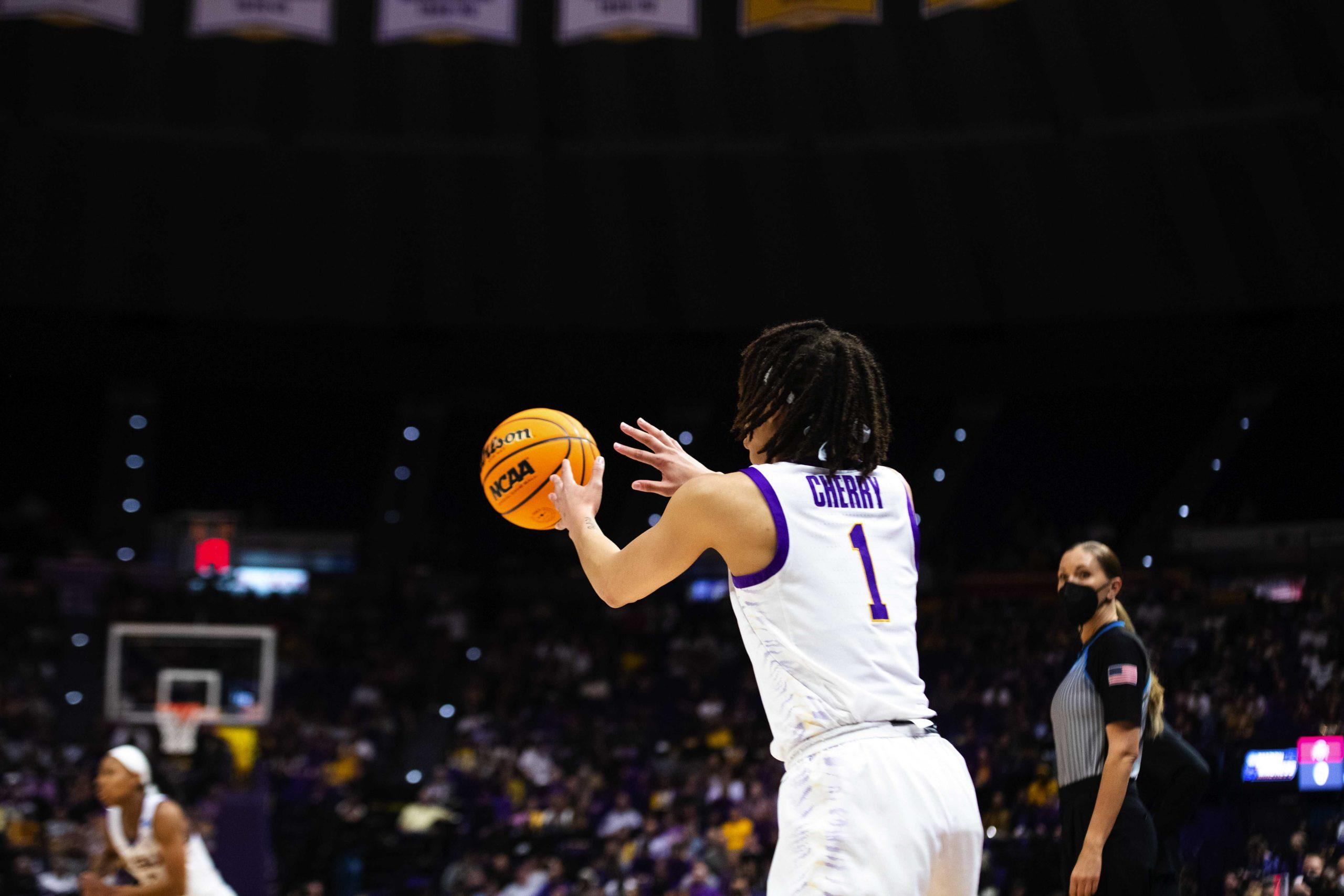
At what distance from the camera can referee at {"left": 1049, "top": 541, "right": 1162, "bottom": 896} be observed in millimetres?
4617

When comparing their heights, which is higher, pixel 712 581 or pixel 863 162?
pixel 863 162

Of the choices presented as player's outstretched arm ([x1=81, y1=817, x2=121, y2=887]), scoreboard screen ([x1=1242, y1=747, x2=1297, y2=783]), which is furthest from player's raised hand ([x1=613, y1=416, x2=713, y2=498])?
scoreboard screen ([x1=1242, y1=747, x2=1297, y2=783])

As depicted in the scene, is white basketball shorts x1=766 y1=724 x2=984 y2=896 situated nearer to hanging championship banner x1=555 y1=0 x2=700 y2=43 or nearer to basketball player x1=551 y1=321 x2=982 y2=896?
basketball player x1=551 y1=321 x2=982 y2=896

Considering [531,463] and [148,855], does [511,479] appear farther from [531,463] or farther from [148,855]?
[148,855]

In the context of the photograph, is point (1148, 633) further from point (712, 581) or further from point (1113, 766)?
point (1113, 766)

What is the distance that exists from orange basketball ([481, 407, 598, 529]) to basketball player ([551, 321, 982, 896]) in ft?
3.95

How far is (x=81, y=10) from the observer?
1438 cm

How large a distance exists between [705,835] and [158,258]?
12.3 meters

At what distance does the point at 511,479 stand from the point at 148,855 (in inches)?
134

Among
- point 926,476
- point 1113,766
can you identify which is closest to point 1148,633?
point 926,476

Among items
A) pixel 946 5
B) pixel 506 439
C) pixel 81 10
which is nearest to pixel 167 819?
pixel 506 439

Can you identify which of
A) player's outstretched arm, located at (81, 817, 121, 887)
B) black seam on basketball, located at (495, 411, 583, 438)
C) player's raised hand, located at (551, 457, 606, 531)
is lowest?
player's outstretched arm, located at (81, 817, 121, 887)

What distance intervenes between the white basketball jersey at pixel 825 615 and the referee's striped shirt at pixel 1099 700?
6.50 ft

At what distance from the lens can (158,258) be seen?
2114 centimetres
